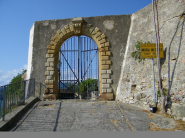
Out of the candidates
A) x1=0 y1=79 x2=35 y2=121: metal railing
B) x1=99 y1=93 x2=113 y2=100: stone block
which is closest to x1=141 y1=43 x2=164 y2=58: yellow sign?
x1=99 y1=93 x2=113 y2=100: stone block

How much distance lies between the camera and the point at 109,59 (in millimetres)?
6836

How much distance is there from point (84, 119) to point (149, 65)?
321 centimetres

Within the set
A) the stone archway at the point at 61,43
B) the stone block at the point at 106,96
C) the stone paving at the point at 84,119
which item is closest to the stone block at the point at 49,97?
the stone archway at the point at 61,43

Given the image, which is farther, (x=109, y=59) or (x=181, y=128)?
(x=109, y=59)

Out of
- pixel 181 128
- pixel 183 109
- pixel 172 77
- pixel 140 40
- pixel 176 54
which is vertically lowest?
pixel 181 128

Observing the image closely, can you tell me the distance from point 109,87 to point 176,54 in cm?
299

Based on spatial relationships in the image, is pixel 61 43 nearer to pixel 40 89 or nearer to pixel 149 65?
pixel 40 89

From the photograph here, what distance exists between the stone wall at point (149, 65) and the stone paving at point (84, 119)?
0.73 metres

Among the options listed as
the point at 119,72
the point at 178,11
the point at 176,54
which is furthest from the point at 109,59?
the point at 178,11

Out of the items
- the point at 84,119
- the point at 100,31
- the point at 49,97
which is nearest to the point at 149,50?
the point at 100,31

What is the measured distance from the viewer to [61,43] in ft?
23.9

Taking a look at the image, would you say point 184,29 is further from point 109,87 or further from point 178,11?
point 109,87

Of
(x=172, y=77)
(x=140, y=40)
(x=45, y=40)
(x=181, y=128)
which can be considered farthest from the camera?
(x=45, y=40)

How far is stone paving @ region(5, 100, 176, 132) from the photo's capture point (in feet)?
12.2
